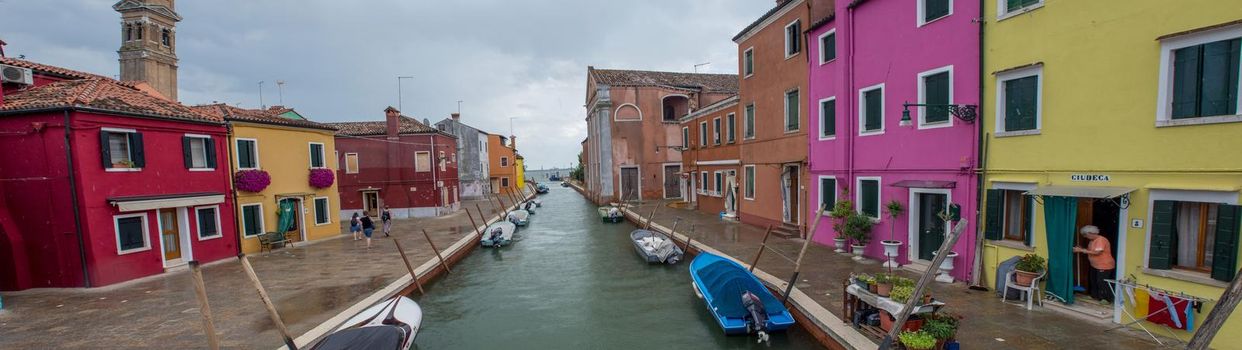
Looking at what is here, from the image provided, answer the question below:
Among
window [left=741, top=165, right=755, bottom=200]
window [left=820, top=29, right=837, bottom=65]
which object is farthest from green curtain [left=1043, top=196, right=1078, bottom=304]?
window [left=741, top=165, right=755, bottom=200]

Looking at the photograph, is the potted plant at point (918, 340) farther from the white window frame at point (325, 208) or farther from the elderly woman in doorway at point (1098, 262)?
the white window frame at point (325, 208)

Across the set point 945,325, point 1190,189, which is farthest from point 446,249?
point 1190,189

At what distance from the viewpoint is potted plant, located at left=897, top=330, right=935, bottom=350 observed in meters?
5.87

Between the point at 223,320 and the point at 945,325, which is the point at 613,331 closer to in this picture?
the point at 945,325

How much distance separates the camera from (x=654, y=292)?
12891 millimetres

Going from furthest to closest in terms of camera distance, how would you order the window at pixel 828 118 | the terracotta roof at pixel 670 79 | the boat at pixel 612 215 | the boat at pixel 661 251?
the terracotta roof at pixel 670 79 < the boat at pixel 612 215 < the boat at pixel 661 251 < the window at pixel 828 118

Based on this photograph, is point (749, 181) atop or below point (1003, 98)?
below

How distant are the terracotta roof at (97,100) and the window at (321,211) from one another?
5.50 m

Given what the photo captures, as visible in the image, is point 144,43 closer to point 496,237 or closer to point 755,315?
point 496,237

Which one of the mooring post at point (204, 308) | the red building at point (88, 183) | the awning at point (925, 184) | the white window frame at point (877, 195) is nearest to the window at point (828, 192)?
the white window frame at point (877, 195)

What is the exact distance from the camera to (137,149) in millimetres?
12852

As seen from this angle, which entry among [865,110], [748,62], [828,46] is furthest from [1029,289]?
[748,62]

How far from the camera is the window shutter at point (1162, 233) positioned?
665cm

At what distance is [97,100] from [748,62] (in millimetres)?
20022
